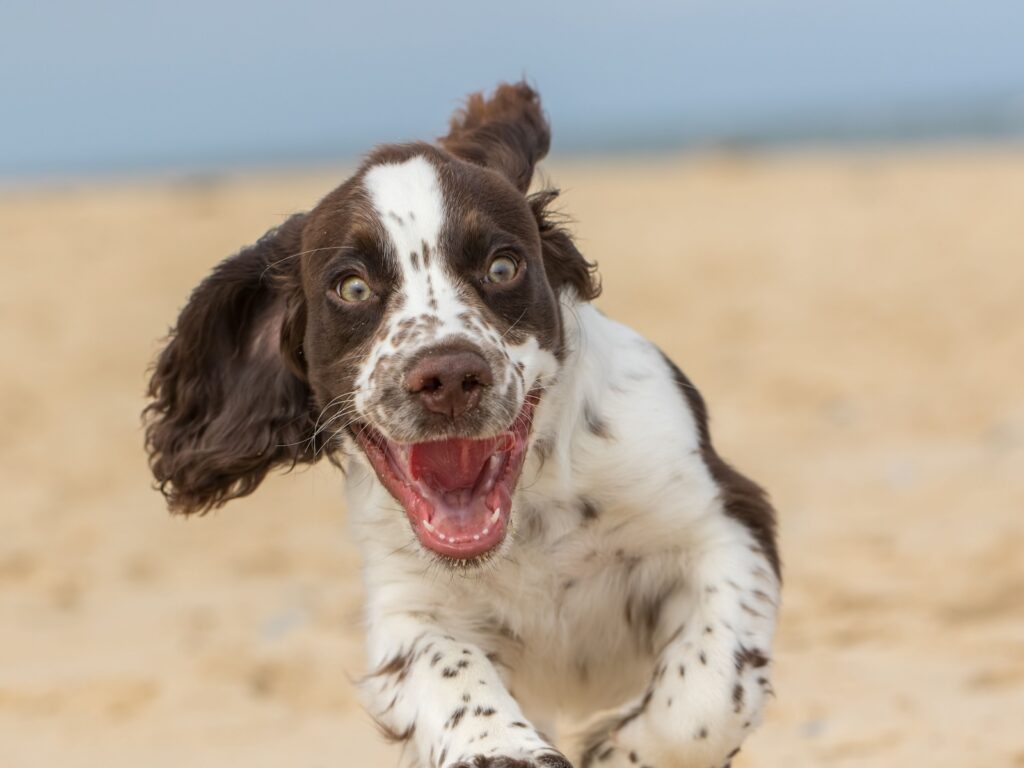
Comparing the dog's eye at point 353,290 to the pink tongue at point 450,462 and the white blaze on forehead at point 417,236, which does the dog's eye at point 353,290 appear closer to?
the white blaze on forehead at point 417,236

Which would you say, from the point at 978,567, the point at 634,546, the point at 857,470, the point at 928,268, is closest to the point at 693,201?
the point at 928,268

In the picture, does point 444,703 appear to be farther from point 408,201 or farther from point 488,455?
point 408,201

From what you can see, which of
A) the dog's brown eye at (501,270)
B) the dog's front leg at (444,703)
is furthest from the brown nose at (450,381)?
the dog's front leg at (444,703)

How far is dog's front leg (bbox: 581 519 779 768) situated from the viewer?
2.95 meters

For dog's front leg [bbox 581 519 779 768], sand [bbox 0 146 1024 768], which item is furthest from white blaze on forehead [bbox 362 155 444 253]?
sand [bbox 0 146 1024 768]

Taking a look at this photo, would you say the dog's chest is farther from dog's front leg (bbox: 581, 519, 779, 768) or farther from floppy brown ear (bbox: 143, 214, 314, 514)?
floppy brown ear (bbox: 143, 214, 314, 514)

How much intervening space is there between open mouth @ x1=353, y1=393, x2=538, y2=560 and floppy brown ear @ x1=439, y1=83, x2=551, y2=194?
615 millimetres

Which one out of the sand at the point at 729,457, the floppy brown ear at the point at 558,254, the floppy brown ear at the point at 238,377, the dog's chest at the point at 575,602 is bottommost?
the sand at the point at 729,457

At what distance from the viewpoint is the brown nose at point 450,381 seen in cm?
266

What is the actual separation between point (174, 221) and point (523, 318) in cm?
995

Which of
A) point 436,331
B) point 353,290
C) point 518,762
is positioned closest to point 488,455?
point 436,331

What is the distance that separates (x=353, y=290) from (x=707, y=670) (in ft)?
3.11

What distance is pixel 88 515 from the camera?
6840 millimetres

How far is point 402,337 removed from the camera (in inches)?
111
